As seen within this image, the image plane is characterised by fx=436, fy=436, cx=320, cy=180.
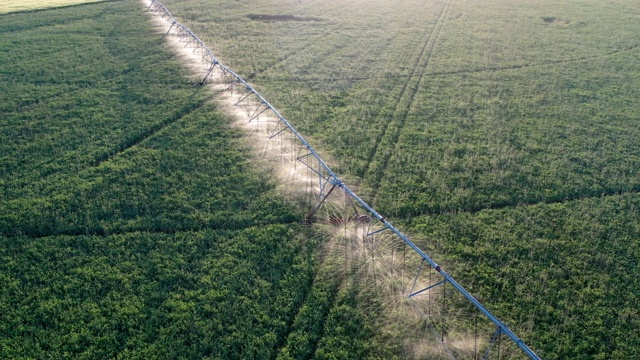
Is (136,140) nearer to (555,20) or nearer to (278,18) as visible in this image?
(278,18)

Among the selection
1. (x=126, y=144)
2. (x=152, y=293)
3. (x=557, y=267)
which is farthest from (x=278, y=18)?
(x=557, y=267)

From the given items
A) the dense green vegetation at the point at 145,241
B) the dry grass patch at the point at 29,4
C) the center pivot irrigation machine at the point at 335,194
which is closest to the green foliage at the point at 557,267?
the center pivot irrigation machine at the point at 335,194

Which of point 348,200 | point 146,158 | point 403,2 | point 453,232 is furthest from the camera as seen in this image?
point 403,2

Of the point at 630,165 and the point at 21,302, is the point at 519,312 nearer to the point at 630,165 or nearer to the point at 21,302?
the point at 630,165

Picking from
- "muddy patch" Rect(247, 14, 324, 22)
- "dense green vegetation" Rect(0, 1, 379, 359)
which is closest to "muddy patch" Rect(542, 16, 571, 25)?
"muddy patch" Rect(247, 14, 324, 22)

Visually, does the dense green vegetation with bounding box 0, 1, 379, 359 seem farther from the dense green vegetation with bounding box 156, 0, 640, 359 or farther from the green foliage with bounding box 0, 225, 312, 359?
the dense green vegetation with bounding box 156, 0, 640, 359

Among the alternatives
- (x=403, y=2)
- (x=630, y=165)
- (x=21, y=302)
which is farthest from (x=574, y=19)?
(x=21, y=302)
